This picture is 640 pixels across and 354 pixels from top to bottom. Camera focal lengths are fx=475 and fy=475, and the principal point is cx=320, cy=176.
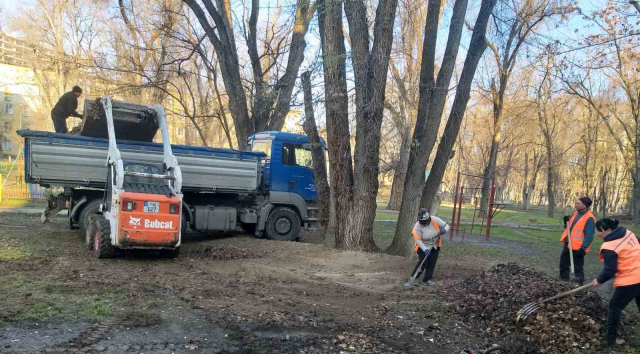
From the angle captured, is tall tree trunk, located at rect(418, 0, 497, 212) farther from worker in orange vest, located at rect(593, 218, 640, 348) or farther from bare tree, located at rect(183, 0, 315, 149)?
worker in orange vest, located at rect(593, 218, 640, 348)

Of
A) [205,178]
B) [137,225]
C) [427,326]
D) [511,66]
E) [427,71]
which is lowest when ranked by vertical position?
[427,326]

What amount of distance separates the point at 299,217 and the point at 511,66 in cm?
1700

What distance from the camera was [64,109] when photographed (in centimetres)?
1219

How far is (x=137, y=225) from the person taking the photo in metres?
8.75

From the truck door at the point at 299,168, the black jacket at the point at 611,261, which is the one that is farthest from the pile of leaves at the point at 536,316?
the truck door at the point at 299,168

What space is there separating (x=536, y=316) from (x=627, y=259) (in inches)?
48.5

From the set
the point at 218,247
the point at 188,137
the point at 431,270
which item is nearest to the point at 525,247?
the point at 431,270

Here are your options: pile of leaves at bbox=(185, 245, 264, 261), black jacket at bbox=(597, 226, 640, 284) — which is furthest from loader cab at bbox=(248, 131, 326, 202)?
black jacket at bbox=(597, 226, 640, 284)

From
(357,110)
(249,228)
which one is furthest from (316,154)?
(249,228)

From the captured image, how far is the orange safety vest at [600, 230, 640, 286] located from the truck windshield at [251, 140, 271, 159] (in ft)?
31.3

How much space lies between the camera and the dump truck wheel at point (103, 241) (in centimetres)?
898

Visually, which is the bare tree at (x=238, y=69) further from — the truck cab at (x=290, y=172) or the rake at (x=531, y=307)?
the rake at (x=531, y=307)

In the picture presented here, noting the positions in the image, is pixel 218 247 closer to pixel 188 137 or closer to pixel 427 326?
pixel 427 326

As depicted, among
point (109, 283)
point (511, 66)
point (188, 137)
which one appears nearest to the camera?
point (109, 283)
